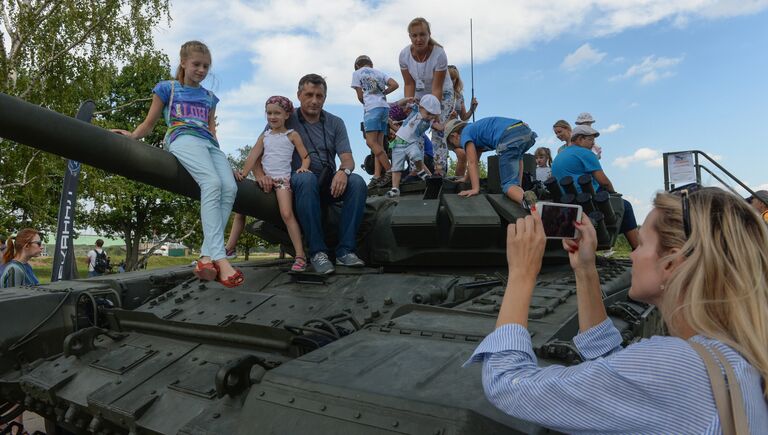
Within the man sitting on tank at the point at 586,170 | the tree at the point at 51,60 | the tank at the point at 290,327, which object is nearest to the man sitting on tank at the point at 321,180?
the tank at the point at 290,327

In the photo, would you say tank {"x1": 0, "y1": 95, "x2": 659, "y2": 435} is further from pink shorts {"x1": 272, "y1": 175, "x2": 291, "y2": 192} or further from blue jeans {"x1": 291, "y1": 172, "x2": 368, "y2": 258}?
blue jeans {"x1": 291, "y1": 172, "x2": 368, "y2": 258}

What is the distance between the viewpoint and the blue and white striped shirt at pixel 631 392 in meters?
1.46

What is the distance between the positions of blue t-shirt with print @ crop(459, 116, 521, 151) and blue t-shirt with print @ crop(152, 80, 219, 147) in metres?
2.59

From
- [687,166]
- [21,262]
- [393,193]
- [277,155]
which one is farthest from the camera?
[687,166]

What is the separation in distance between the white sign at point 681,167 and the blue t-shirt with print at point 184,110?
9258mm

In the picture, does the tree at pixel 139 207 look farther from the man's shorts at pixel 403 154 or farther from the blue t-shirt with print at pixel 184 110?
the blue t-shirt with print at pixel 184 110

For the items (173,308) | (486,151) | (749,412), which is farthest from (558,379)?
(486,151)

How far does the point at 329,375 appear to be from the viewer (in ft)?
9.00

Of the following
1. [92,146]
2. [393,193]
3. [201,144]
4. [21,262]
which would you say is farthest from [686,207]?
[21,262]

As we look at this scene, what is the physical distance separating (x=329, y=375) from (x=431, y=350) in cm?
58

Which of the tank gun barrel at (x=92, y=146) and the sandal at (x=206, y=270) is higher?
the tank gun barrel at (x=92, y=146)

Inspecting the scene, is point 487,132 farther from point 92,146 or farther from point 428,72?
point 92,146

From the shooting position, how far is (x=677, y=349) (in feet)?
Result: 4.93

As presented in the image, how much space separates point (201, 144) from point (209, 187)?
15.6 inches
